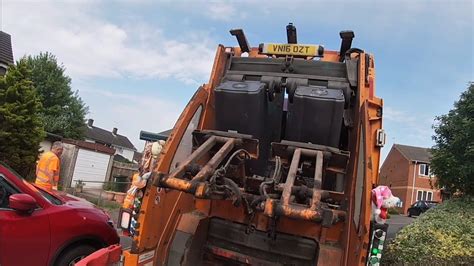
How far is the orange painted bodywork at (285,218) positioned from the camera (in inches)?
140

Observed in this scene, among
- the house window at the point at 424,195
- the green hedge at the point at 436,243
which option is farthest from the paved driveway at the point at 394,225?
the house window at the point at 424,195

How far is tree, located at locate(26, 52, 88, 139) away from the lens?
97.9ft

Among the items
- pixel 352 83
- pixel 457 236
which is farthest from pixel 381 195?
pixel 457 236

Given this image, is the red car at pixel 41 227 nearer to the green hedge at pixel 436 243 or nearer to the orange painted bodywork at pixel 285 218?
the orange painted bodywork at pixel 285 218

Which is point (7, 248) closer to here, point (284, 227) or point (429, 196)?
point (284, 227)

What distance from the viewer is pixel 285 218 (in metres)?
3.97

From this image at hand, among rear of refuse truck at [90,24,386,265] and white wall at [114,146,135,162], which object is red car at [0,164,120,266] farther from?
white wall at [114,146,135,162]

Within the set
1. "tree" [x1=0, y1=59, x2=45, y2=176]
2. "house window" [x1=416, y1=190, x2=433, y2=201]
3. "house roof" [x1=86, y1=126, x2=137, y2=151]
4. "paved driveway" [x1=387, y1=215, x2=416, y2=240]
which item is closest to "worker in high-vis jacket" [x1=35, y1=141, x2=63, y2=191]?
"paved driveway" [x1=387, y1=215, x2=416, y2=240]

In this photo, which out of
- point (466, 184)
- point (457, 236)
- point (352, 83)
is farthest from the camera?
point (466, 184)

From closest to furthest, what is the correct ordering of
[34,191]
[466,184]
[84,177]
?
[34,191] → [466,184] → [84,177]

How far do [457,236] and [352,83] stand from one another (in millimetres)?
5671

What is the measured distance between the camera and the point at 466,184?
431 inches

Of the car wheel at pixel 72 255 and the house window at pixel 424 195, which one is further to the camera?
the house window at pixel 424 195

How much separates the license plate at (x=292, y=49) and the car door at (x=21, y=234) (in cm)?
295
